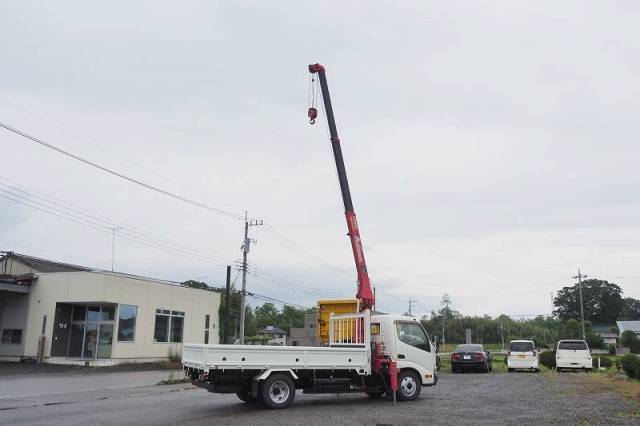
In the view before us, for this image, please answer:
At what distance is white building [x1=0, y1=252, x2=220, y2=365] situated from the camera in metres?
31.0

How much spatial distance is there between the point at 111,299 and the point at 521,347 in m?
21.6

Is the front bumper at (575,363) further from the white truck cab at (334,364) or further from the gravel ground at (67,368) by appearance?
the gravel ground at (67,368)

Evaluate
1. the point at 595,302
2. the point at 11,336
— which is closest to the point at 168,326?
the point at 11,336

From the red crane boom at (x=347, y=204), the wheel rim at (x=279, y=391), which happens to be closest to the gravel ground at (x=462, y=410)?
the wheel rim at (x=279, y=391)

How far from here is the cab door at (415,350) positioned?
14.3 meters

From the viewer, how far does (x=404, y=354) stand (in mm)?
14266

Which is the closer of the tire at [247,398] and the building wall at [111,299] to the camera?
the tire at [247,398]

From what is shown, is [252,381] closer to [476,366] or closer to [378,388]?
[378,388]

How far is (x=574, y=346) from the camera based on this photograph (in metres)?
27.1

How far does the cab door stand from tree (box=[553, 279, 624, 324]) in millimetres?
113797

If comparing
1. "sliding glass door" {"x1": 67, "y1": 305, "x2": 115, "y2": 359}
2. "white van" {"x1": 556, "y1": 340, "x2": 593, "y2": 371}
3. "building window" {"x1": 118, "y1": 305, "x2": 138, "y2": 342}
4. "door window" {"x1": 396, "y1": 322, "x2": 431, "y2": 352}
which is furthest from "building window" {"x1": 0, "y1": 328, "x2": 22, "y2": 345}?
"white van" {"x1": 556, "y1": 340, "x2": 593, "y2": 371}

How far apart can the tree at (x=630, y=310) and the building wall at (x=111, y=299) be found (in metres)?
109

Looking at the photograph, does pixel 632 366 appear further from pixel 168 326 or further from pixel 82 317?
pixel 82 317

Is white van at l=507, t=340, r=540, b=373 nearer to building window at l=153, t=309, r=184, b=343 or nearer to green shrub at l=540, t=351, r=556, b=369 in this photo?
green shrub at l=540, t=351, r=556, b=369
